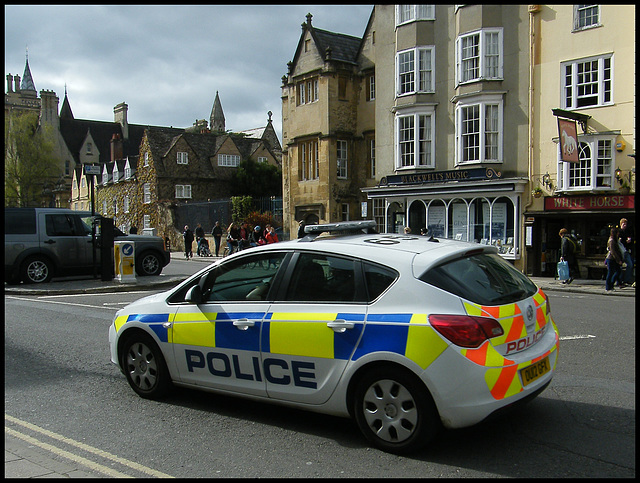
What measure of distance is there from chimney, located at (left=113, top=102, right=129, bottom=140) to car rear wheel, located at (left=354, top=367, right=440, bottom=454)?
8931 cm

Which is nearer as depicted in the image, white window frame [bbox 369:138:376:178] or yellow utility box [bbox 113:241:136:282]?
yellow utility box [bbox 113:241:136:282]

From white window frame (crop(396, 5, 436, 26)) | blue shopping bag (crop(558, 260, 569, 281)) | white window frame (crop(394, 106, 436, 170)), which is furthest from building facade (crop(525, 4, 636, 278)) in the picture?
white window frame (crop(396, 5, 436, 26))

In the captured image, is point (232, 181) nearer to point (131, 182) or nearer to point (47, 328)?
point (131, 182)

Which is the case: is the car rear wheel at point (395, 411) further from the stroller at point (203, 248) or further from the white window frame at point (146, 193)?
the white window frame at point (146, 193)

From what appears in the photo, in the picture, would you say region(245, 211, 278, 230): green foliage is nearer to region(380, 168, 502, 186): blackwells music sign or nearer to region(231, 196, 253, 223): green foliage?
region(231, 196, 253, 223): green foliage

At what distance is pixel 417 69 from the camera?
25391 millimetres

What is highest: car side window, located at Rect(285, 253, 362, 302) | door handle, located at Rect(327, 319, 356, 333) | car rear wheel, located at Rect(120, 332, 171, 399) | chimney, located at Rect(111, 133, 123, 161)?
chimney, located at Rect(111, 133, 123, 161)

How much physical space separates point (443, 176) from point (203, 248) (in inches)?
575

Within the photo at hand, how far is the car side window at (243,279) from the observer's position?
520 centimetres

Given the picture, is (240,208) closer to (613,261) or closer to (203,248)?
(203,248)

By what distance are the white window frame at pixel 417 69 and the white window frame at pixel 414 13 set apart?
1300 millimetres

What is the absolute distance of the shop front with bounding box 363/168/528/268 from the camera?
22516 mm

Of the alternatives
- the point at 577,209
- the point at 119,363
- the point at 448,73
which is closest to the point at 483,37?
the point at 448,73

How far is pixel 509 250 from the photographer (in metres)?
22.6
